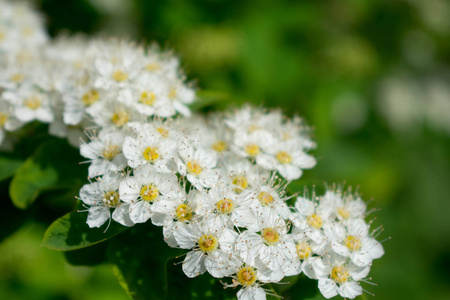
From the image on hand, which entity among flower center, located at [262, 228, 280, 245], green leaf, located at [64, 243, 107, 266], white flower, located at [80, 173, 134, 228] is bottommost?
green leaf, located at [64, 243, 107, 266]

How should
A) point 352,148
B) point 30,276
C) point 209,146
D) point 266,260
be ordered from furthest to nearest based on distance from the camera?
point 352,148
point 30,276
point 209,146
point 266,260

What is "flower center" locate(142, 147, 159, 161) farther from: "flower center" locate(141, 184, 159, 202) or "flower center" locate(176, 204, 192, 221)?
"flower center" locate(176, 204, 192, 221)

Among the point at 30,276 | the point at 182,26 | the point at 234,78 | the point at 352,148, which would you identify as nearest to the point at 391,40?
the point at 352,148

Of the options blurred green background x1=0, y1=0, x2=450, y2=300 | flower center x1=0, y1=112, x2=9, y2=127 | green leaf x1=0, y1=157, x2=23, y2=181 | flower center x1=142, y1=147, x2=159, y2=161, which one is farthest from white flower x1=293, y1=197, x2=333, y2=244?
blurred green background x1=0, y1=0, x2=450, y2=300

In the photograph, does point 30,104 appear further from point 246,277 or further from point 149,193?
point 246,277

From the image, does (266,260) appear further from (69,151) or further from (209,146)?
(69,151)

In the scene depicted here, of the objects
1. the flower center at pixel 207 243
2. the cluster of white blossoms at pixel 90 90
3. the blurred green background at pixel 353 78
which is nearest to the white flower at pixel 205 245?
the flower center at pixel 207 243

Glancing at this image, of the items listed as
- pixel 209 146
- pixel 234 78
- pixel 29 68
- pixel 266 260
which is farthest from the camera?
pixel 234 78
